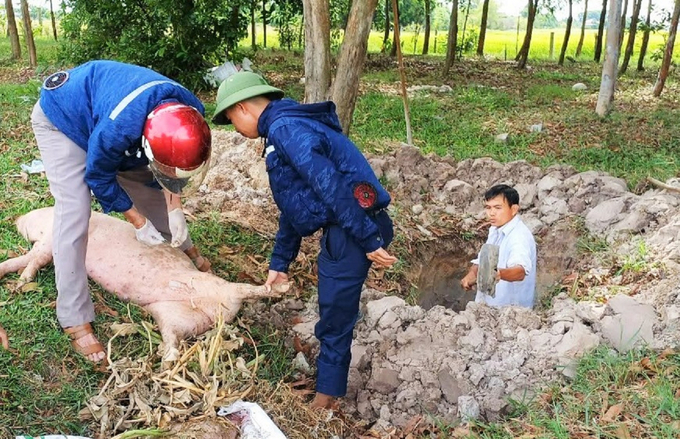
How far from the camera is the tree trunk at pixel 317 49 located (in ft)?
16.9

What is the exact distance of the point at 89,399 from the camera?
2.86 meters

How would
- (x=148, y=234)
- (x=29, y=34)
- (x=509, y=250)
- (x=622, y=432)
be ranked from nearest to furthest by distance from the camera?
(x=622, y=432), (x=148, y=234), (x=509, y=250), (x=29, y=34)

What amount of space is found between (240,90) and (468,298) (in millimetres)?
3177

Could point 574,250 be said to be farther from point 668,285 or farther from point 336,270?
point 336,270

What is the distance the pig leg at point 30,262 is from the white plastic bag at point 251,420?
1.56 meters

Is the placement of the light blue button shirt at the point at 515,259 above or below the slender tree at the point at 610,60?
below

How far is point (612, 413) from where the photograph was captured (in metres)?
2.72

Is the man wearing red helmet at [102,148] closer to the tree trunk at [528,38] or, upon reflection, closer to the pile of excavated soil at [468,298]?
the pile of excavated soil at [468,298]

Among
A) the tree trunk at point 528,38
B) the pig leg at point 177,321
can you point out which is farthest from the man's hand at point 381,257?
the tree trunk at point 528,38

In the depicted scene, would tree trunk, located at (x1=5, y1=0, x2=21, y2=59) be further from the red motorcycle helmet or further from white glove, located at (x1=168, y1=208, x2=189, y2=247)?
the red motorcycle helmet

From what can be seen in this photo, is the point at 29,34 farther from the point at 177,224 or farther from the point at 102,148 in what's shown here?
the point at 102,148

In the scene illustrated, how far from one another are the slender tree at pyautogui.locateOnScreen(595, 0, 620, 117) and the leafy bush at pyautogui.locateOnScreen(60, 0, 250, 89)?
5.02m

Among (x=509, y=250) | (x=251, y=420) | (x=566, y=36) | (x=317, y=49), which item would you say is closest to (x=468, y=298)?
(x=509, y=250)

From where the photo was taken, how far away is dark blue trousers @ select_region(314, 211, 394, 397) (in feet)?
9.73
